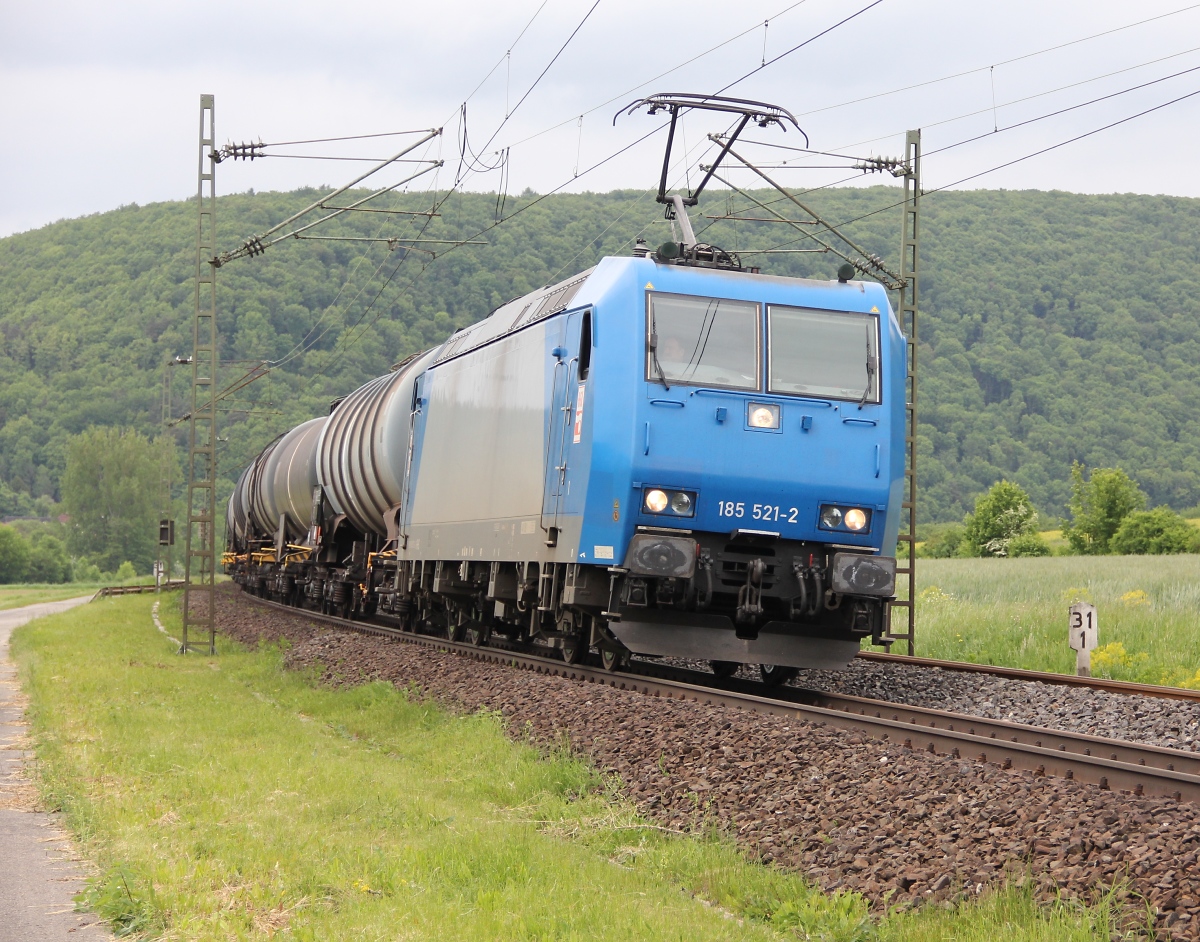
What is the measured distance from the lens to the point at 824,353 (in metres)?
12.5

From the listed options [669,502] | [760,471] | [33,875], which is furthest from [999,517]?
[33,875]

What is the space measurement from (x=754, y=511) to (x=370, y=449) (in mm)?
11933

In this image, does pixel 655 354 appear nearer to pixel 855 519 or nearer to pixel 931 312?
pixel 855 519

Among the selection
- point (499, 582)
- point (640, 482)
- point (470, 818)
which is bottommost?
point (470, 818)

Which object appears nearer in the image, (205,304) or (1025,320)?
(205,304)

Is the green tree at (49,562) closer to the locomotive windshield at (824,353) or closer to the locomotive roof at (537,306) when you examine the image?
the locomotive roof at (537,306)

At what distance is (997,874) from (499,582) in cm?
998

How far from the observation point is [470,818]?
818 centimetres

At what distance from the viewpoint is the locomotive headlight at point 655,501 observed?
11820 mm

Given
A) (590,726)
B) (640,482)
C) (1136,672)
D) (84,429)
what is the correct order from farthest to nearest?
(84,429)
(1136,672)
(640,482)
(590,726)

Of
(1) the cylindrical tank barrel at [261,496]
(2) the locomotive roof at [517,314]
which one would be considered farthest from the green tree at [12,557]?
(2) the locomotive roof at [517,314]

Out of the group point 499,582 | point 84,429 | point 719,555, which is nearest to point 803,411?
point 719,555

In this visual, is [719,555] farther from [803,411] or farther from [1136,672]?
[1136,672]

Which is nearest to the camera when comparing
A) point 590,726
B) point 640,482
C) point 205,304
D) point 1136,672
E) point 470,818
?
point 470,818
